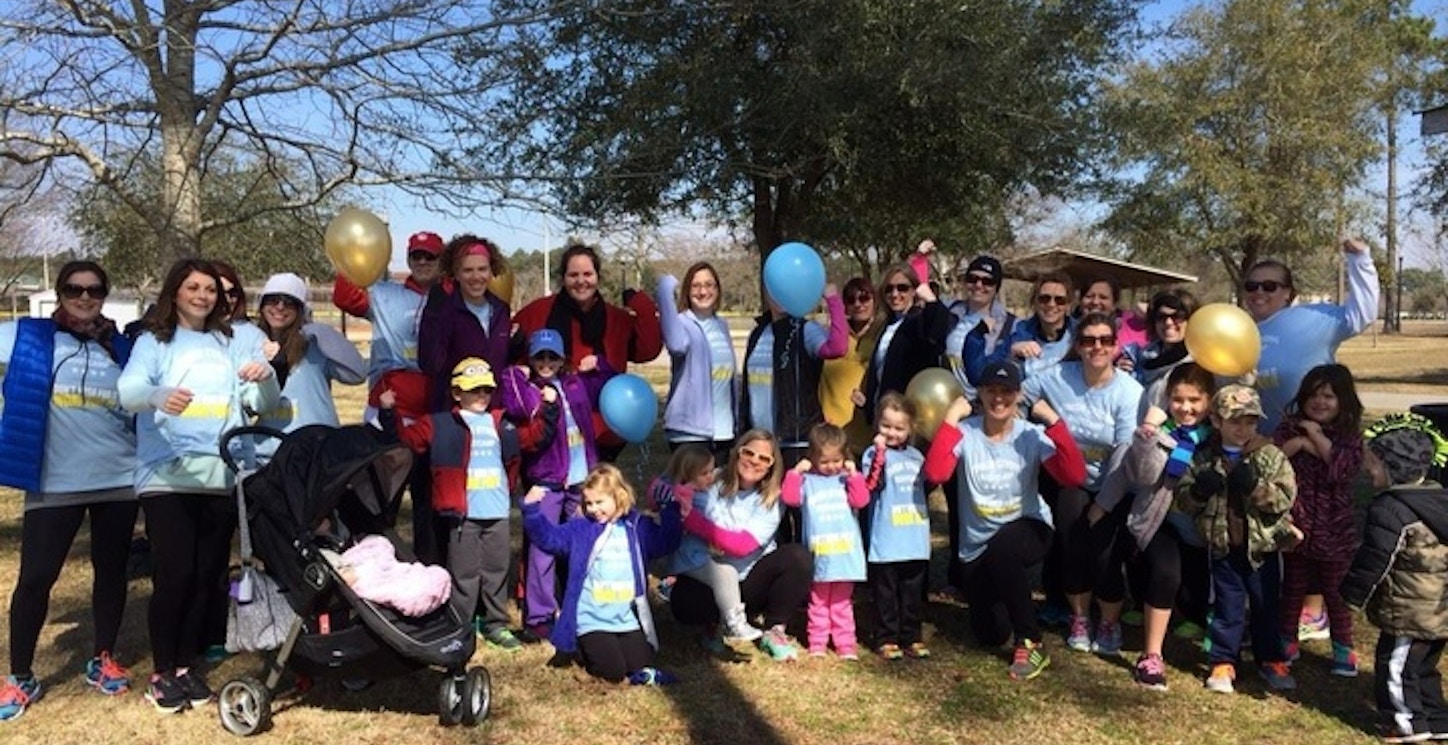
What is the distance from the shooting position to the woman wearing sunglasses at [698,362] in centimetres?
530

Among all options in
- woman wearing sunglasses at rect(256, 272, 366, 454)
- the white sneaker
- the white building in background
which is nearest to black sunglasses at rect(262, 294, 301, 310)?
woman wearing sunglasses at rect(256, 272, 366, 454)

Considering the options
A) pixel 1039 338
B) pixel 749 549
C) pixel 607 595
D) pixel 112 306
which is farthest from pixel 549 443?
pixel 112 306

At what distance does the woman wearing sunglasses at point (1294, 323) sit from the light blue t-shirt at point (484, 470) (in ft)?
11.5

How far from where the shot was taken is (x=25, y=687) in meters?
4.24

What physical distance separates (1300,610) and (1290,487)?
0.86 metres

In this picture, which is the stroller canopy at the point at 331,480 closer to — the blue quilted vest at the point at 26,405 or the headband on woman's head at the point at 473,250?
the blue quilted vest at the point at 26,405

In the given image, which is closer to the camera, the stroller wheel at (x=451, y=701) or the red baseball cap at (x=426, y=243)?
the stroller wheel at (x=451, y=701)

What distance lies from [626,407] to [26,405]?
2.45 m

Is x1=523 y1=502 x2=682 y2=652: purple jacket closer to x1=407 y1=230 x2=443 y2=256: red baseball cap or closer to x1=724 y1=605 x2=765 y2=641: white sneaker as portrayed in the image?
x1=724 y1=605 x2=765 y2=641: white sneaker

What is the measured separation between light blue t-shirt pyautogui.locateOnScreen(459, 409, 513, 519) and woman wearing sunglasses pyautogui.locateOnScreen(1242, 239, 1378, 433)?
3504 mm

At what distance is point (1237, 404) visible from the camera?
423cm

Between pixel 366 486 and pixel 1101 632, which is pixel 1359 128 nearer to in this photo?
pixel 1101 632

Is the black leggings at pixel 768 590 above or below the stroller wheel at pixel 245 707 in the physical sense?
above

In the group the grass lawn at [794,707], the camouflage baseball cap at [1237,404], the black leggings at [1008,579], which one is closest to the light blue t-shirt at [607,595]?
the grass lawn at [794,707]
